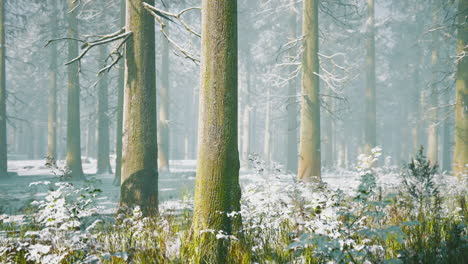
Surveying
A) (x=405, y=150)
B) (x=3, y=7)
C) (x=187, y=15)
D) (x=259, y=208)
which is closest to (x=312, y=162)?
(x=259, y=208)

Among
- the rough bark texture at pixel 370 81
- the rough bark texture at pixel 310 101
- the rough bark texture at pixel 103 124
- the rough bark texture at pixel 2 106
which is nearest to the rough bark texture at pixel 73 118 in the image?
the rough bark texture at pixel 103 124

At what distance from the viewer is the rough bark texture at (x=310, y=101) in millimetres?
11844

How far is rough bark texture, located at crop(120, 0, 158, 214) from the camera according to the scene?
6.84 meters

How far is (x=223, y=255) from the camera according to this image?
4133 millimetres

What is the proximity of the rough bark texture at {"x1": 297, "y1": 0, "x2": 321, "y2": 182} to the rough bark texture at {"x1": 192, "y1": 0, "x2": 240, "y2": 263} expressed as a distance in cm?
770

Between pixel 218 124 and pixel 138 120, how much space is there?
2961mm

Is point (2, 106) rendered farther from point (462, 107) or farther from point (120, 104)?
point (462, 107)

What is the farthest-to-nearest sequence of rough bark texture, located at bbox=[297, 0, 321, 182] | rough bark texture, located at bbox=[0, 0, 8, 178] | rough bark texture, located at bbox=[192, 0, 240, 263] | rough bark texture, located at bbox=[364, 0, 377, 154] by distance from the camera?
rough bark texture, located at bbox=[364, 0, 377, 154] < rough bark texture, located at bbox=[0, 0, 8, 178] < rough bark texture, located at bbox=[297, 0, 321, 182] < rough bark texture, located at bbox=[192, 0, 240, 263]

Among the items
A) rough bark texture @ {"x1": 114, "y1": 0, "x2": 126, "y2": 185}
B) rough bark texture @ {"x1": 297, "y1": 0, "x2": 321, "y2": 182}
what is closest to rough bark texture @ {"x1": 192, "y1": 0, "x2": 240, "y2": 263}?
rough bark texture @ {"x1": 297, "y1": 0, "x2": 321, "y2": 182}

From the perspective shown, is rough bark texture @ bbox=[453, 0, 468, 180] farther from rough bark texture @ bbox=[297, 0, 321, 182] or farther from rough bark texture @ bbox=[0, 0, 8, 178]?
rough bark texture @ bbox=[0, 0, 8, 178]

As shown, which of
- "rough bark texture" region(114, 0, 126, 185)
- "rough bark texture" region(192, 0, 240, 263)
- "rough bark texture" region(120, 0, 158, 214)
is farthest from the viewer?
"rough bark texture" region(114, 0, 126, 185)

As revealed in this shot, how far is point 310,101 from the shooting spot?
1187 cm

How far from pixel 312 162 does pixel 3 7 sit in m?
15.6

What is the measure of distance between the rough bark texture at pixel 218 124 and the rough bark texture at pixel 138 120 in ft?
8.89
